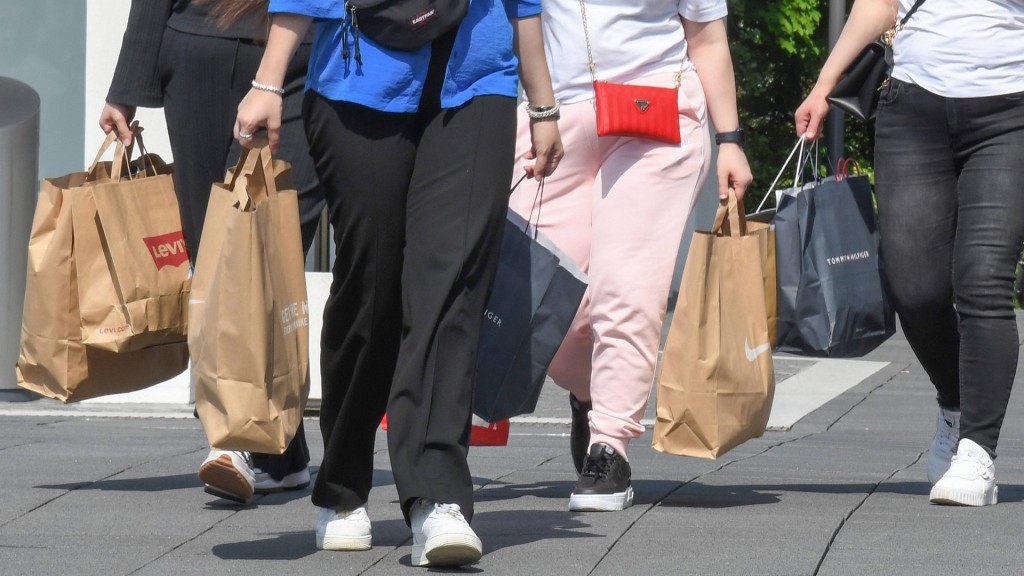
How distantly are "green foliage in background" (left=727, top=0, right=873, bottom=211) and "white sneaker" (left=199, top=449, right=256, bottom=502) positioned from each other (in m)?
17.8

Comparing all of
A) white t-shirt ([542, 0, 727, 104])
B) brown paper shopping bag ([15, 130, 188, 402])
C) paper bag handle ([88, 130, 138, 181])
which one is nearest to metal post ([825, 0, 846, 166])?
white t-shirt ([542, 0, 727, 104])

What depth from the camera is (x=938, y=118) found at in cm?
482

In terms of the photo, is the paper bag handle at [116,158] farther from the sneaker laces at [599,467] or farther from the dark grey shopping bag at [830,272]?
the dark grey shopping bag at [830,272]

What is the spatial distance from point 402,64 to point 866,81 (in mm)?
1756

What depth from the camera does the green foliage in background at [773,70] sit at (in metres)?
23.9

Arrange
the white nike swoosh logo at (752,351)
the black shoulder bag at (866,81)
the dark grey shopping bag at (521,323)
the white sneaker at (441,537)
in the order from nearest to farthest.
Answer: the white sneaker at (441,537) → the dark grey shopping bag at (521,323) → the white nike swoosh logo at (752,351) → the black shoulder bag at (866,81)

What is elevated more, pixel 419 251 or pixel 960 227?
pixel 419 251

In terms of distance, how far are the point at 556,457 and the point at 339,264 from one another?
2257 millimetres

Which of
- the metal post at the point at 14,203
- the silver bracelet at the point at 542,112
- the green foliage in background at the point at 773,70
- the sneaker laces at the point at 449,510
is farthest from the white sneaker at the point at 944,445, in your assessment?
the green foliage in background at the point at 773,70


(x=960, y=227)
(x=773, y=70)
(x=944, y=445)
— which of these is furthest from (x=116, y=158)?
(x=773, y=70)

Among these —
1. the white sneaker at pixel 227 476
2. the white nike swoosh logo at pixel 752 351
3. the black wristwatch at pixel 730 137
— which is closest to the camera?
the white sneaker at pixel 227 476

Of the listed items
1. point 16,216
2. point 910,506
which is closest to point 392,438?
point 910,506

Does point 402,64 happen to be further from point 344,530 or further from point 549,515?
point 549,515

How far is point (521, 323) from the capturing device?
445cm
